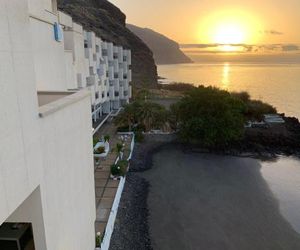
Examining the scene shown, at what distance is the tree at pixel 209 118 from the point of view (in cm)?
3819

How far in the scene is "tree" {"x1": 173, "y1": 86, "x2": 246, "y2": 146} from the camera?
125ft

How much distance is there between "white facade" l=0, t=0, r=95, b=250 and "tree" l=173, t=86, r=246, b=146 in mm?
26572

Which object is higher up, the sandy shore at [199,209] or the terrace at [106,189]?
the terrace at [106,189]

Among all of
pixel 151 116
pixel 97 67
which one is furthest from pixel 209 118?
pixel 97 67

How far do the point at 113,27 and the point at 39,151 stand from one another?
11469 centimetres

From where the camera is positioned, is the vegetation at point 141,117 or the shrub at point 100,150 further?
the vegetation at point 141,117

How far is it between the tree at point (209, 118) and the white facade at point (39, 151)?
1046 inches

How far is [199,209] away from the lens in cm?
2466

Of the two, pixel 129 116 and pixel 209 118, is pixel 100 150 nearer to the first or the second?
pixel 129 116

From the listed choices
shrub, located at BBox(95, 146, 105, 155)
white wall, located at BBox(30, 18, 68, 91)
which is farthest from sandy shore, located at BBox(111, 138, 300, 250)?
white wall, located at BBox(30, 18, 68, 91)

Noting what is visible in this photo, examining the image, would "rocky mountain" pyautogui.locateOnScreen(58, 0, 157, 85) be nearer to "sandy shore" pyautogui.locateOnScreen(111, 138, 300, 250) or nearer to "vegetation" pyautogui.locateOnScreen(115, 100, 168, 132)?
"vegetation" pyautogui.locateOnScreen(115, 100, 168, 132)

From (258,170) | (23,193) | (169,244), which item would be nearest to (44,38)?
(23,193)

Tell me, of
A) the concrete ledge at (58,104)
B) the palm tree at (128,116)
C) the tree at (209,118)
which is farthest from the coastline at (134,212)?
the concrete ledge at (58,104)

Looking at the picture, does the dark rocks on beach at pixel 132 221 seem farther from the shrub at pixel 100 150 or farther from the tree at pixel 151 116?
the tree at pixel 151 116
